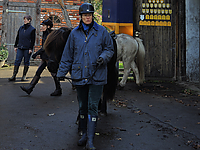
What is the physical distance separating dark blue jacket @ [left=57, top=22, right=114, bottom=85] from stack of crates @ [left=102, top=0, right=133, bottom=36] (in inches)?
247

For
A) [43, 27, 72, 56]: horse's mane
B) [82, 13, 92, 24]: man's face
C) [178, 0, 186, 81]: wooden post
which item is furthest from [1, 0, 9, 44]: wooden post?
[82, 13, 92, 24]: man's face

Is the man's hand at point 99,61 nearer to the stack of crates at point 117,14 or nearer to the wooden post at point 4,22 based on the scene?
the stack of crates at point 117,14

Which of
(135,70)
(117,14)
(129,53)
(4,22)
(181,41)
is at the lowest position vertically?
(135,70)

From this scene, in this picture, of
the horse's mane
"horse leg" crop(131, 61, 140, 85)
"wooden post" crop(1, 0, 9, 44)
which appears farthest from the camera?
"wooden post" crop(1, 0, 9, 44)

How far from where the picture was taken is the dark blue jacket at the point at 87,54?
3.32 metres

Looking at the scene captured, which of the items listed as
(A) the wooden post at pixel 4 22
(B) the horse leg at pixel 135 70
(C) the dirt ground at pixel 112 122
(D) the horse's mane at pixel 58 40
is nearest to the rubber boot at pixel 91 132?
(C) the dirt ground at pixel 112 122

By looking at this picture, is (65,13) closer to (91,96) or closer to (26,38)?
(26,38)

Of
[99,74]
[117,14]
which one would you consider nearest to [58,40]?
[99,74]

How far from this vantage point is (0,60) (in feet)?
44.0

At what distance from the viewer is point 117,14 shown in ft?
31.3

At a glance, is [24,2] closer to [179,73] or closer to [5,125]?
[179,73]

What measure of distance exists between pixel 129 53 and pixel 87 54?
187 inches

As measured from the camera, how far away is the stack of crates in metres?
9.56

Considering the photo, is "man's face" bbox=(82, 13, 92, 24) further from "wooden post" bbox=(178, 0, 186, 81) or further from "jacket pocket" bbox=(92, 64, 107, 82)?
"wooden post" bbox=(178, 0, 186, 81)
